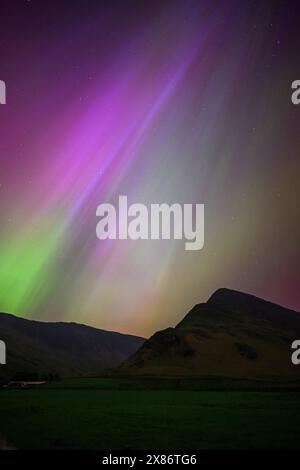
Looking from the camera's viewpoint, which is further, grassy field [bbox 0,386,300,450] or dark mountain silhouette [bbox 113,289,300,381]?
dark mountain silhouette [bbox 113,289,300,381]

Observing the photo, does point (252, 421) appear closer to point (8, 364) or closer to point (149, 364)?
point (149, 364)

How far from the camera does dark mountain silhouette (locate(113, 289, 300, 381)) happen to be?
128 metres

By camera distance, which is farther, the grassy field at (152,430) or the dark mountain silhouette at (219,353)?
the dark mountain silhouette at (219,353)

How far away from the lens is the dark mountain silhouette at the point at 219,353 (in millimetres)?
127688

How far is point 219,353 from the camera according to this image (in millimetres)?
142125

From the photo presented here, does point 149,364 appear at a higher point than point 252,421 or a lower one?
lower

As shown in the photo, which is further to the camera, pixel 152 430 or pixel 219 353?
pixel 219 353

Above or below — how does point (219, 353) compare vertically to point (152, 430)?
below

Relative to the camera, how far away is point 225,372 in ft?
415

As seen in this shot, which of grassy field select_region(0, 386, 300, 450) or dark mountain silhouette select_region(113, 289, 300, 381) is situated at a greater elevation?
grassy field select_region(0, 386, 300, 450)

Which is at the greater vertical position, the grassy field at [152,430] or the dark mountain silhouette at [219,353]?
the grassy field at [152,430]
